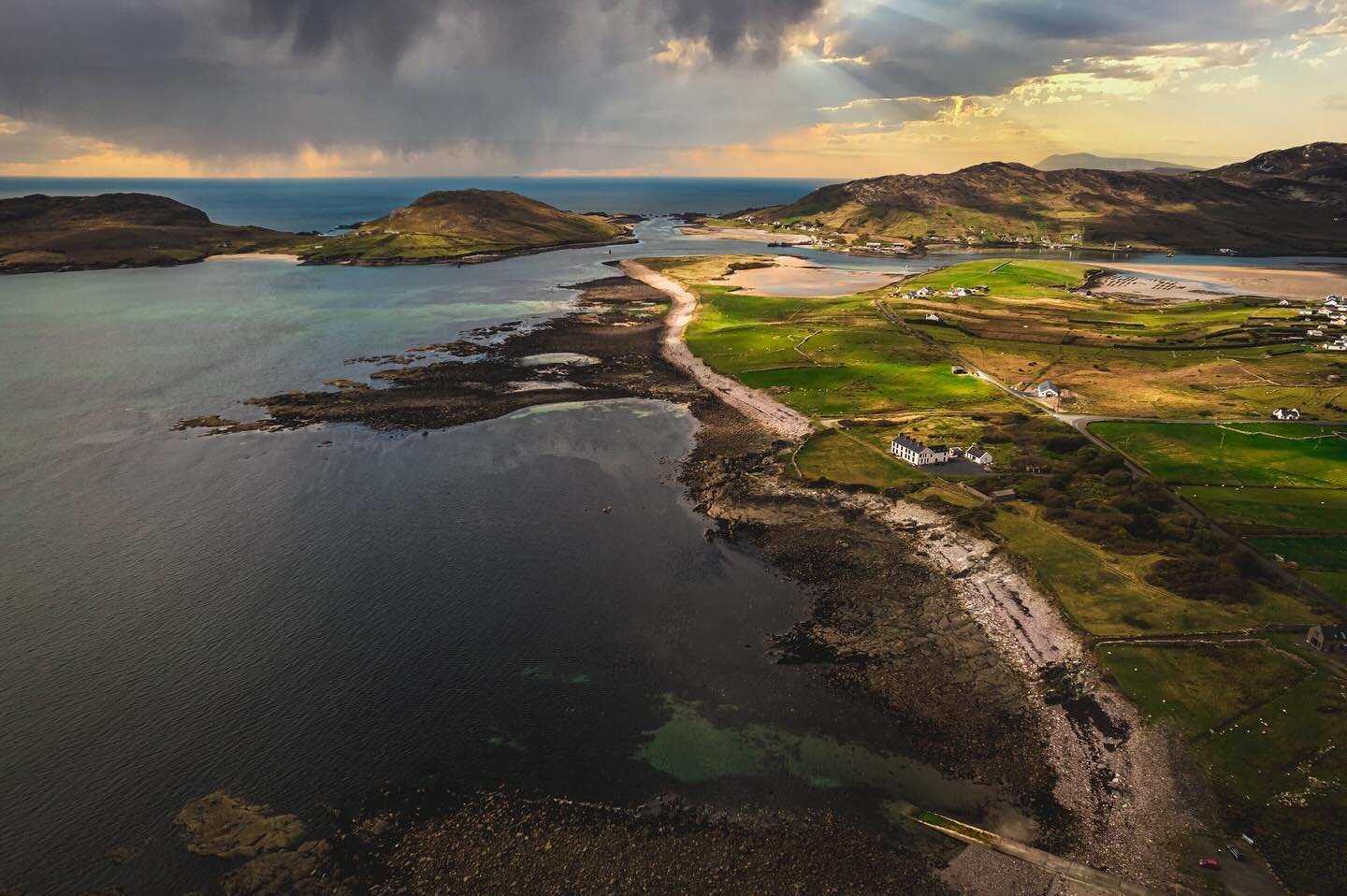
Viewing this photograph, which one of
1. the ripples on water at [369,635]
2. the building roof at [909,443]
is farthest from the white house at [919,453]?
the ripples on water at [369,635]

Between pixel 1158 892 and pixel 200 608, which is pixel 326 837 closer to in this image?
pixel 200 608

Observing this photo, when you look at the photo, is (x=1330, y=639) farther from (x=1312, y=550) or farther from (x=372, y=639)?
(x=372, y=639)

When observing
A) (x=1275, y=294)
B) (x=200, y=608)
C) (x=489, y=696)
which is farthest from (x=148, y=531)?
(x=1275, y=294)

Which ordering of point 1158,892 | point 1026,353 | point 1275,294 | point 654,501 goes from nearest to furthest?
point 1158,892 → point 654,501 → point 1026,353 → point 1275,294

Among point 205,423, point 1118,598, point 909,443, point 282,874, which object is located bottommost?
point 282,874

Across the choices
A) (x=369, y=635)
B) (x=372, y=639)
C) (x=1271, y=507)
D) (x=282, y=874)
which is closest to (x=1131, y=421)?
(x=1271, y=507)
